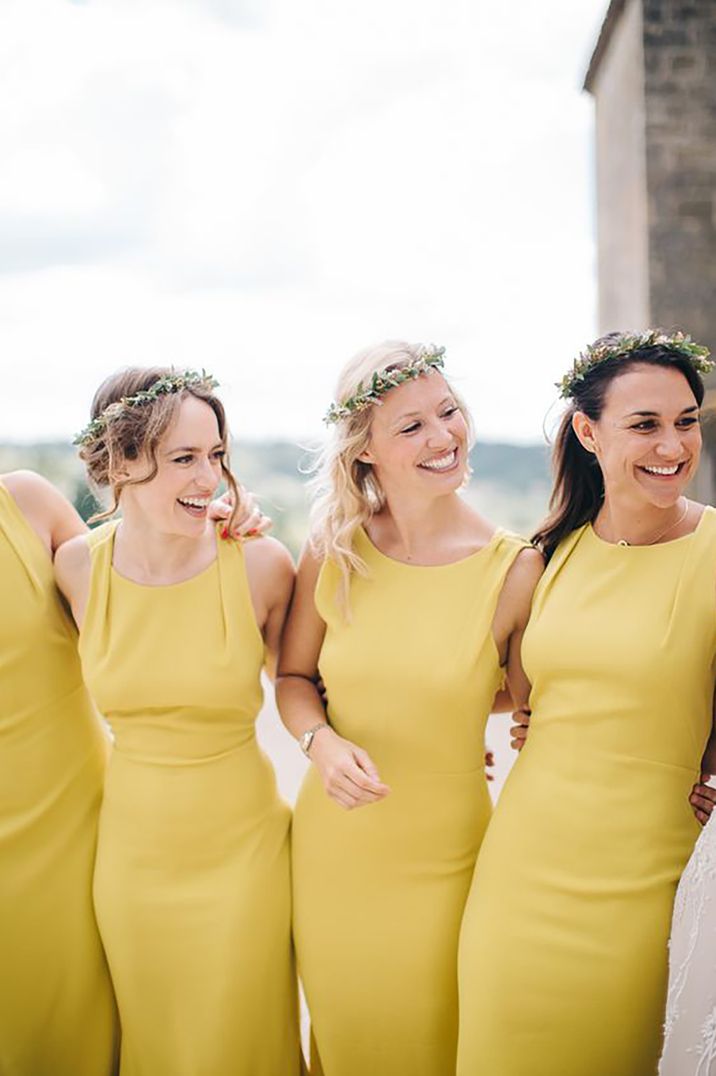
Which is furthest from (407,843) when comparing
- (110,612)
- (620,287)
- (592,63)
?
(592,63)

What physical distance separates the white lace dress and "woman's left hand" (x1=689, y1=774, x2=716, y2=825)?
0.24 metres

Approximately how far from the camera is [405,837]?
2822 millimetres

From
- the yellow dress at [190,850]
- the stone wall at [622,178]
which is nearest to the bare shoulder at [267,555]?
the yellow dress at [190,850]

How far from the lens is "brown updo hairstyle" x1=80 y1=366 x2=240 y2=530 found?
288 cm

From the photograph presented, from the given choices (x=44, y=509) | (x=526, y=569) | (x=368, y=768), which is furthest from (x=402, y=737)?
(x=44, y=509)


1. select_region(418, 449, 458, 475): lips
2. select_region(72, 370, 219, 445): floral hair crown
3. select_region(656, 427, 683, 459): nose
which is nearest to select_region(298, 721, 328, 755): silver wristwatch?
select_region(418, 449, 458, 475): lips

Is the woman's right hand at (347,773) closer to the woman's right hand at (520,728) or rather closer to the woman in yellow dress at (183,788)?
the woman in yellow dress at (183,788)

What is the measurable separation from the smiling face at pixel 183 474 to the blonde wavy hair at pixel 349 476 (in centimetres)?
34

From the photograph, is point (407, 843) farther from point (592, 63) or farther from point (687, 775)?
point (592, 63)

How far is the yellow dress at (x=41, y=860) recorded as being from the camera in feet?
9.66

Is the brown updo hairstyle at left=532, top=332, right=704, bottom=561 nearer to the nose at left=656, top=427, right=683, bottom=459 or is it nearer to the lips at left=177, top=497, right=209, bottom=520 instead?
the nose at left=656, top=427, right=683, bottom=459

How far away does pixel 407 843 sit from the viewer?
282 centimetres

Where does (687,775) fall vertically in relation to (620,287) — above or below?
below

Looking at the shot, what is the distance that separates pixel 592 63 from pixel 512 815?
1547 centimetres
